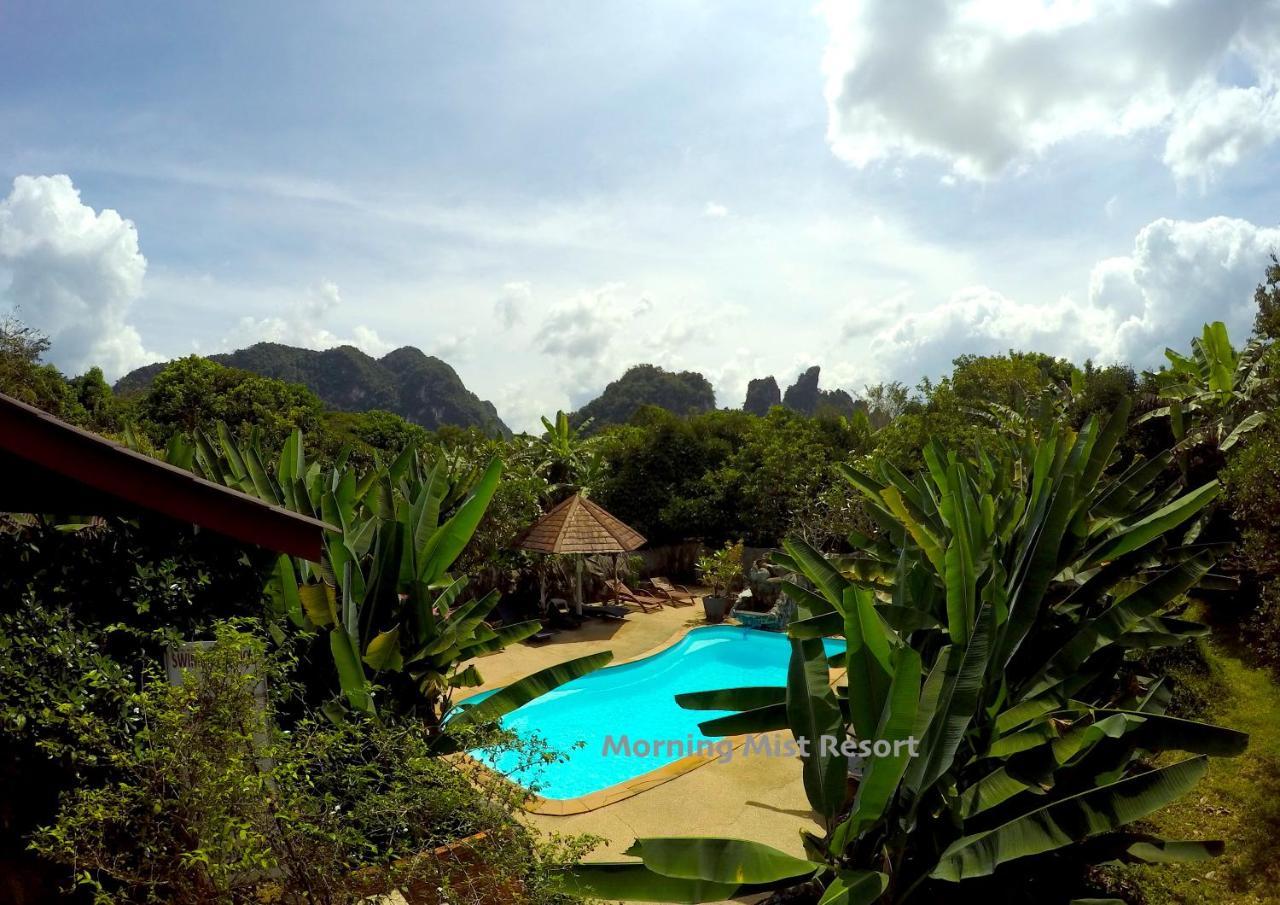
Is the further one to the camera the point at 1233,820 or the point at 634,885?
the point at 1233,820

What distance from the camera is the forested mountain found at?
7875cm

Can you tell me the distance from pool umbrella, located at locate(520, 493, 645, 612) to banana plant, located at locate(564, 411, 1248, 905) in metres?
8.18

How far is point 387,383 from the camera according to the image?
84312 millimetres

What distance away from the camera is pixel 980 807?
357 centimetres

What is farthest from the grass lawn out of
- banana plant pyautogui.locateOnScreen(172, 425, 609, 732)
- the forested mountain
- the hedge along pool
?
the forested mountain

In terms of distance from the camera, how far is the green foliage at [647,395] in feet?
224

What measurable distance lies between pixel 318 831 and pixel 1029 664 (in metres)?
4.66

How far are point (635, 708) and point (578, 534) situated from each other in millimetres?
3651

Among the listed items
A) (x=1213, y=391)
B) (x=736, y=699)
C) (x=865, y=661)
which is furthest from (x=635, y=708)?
(x=1213, y=391)

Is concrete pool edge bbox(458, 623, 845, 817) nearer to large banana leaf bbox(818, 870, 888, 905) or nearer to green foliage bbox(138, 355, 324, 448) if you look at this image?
large banana leaf bbox(818, 870, 888, 905)

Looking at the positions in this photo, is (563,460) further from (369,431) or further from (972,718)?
(369,431)

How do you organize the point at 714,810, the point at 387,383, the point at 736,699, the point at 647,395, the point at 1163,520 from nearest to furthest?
1. the point at 736,699
2. the point at 1163,520
3. the point at 714,810
4. the point at 647,395
5. the point at 387,383

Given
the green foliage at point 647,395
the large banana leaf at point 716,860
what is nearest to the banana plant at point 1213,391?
the large banana leaf at point 716,860

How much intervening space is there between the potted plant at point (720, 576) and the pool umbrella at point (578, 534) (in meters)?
1.73
